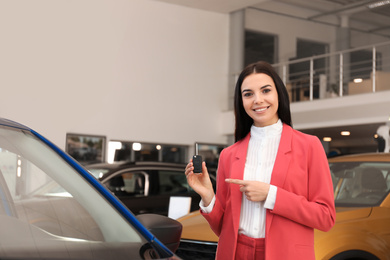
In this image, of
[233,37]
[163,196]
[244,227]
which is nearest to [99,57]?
[233,37]

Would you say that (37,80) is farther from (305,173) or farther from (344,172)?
(305,173)

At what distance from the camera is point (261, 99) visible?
7.91ft

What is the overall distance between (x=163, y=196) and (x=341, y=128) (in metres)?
8.35

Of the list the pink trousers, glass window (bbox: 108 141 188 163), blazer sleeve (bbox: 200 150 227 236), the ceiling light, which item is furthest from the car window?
the ceiling light

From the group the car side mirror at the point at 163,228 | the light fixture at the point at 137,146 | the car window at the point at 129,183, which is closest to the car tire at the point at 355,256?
the car side mirror at the point at 163,228

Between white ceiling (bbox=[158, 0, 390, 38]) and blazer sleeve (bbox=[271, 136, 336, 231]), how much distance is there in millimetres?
16671

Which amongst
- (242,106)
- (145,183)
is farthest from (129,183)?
(242,106)

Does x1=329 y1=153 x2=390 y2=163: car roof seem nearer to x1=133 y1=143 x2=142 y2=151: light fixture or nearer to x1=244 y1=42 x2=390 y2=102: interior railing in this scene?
x1=244 y1=42 x2=390 y2=102: interior railing

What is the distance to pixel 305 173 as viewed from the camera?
7.70 ft

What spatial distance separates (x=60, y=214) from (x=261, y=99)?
0.92m

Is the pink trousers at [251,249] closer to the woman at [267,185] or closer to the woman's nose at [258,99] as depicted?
the woman at [267,185]

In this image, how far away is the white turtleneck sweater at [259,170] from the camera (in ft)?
7.71

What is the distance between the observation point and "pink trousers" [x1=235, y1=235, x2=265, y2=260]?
2.32 meters

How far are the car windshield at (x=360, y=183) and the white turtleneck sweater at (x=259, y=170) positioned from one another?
106 inches
